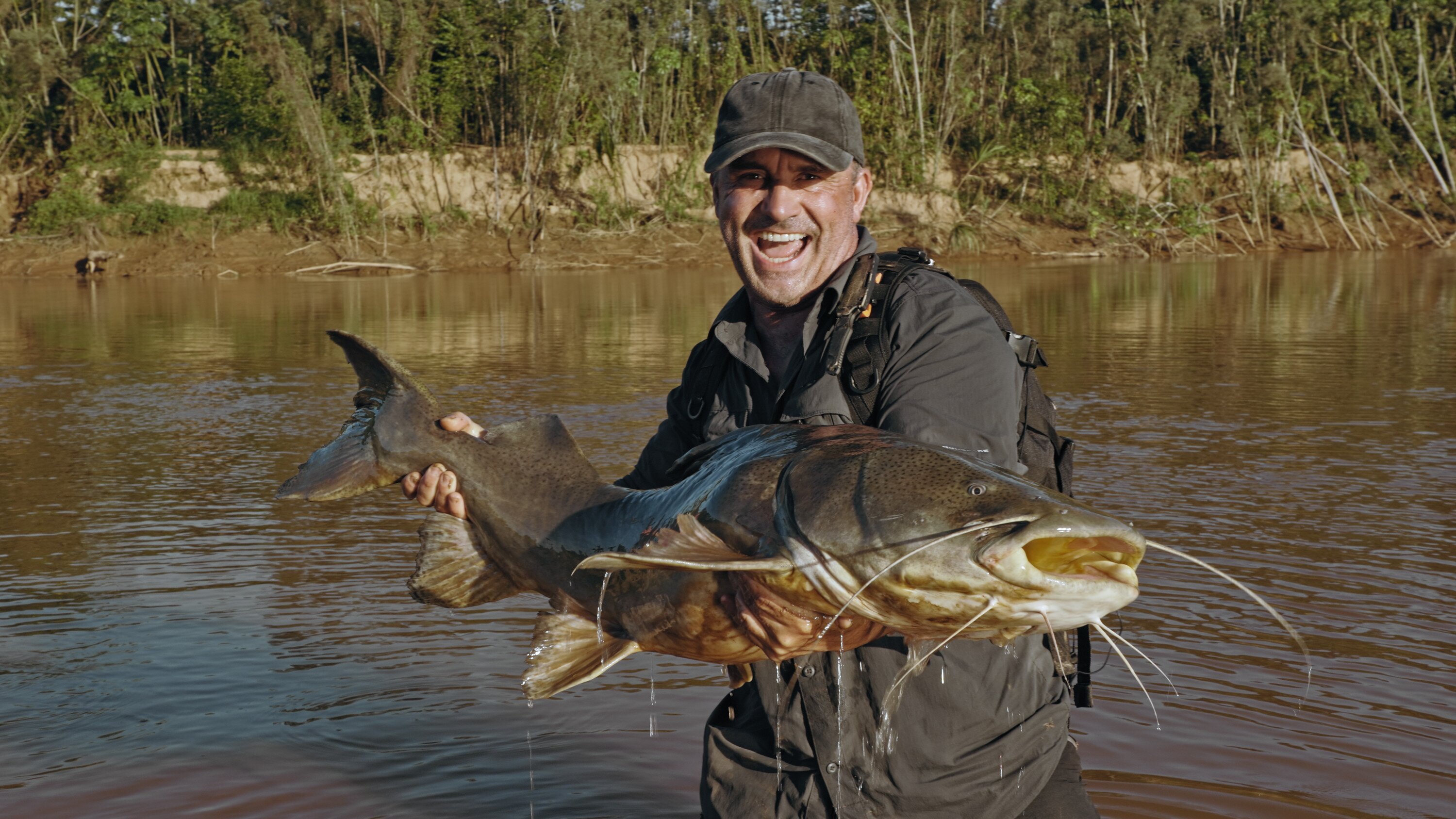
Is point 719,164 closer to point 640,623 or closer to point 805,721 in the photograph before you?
point 640,623

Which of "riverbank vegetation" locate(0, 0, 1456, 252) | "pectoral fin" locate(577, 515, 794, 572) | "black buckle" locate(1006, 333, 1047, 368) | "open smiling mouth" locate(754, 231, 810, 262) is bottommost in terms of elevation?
"pectoral fin" locate(577, 515, 794, 572)

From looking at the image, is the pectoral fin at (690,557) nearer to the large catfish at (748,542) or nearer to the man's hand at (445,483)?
the large catfish at (748,542)

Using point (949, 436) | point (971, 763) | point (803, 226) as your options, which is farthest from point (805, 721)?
point (803, 226)

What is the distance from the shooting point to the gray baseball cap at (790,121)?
261cm

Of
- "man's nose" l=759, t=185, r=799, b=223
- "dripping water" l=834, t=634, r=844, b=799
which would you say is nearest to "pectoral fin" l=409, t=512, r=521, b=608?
"dripping water" l=834, t=634, r=844, b=799

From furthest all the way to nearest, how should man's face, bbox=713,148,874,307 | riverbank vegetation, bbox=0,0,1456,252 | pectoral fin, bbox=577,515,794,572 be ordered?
riverbank vegetation, bbox=0,0,1456,252
man's face, bbox=713,148,874,307
pectoral fin, bbox=577,515,794,572

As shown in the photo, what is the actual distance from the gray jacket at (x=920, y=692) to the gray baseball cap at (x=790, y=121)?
252mm

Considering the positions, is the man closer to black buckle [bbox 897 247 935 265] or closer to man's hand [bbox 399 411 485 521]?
black buckle [bbox 897 247 935 265]

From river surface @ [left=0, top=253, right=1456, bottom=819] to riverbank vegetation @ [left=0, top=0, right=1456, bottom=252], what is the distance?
67.9 feet

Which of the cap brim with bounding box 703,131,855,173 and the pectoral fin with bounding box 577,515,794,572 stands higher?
the cap brim with bounding box 703,131,855,173

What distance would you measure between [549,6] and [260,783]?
33.8m

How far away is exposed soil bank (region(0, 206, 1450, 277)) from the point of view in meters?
29.8

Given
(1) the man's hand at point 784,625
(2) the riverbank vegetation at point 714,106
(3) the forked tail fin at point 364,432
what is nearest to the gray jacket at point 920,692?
(1) the man's hand at point 784,625

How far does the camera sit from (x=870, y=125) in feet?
119
